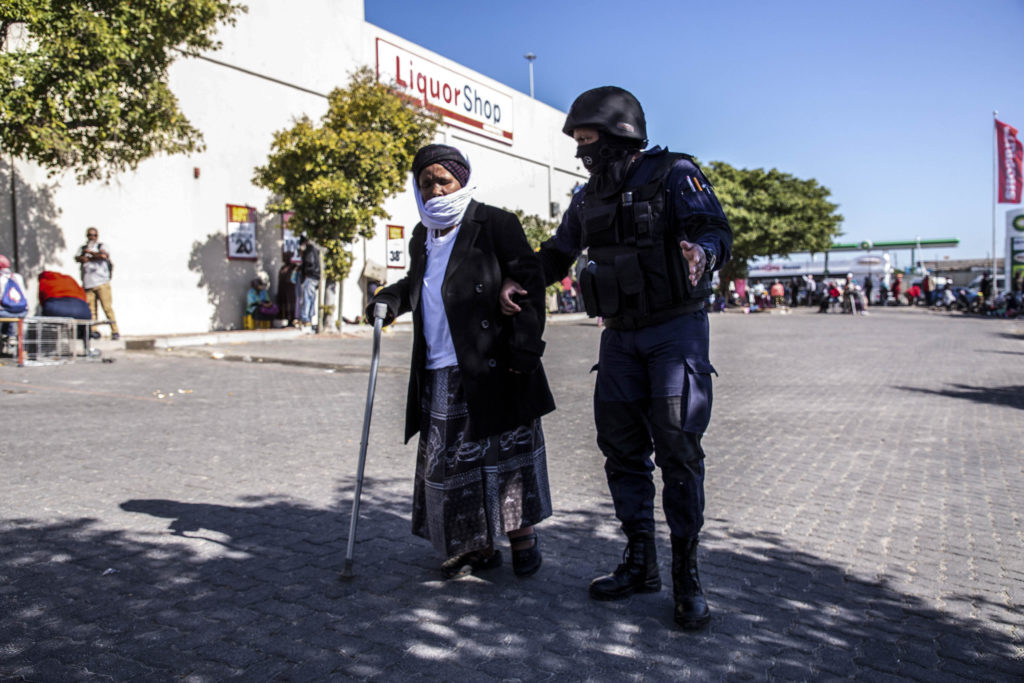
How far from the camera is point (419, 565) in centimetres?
352

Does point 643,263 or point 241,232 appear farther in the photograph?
point 241,232

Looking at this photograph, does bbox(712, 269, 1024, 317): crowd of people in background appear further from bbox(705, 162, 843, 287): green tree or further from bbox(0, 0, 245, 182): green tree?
bbox(0, 0, 245, 182): green tree

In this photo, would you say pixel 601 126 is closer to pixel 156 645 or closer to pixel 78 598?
pixel 156 645

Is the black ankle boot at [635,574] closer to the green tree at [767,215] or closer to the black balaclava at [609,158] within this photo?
the black balaclava at [609,158]

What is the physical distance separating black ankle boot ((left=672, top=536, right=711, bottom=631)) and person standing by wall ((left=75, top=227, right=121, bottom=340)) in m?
13.2

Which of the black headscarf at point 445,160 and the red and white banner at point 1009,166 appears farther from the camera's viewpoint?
the red and white banner at point 1009,166

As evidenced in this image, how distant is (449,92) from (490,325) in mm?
24690

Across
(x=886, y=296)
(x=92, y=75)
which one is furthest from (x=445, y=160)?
(x=886, y=296)

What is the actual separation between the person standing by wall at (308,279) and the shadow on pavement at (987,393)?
41.4 feet

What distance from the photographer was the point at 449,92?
2644 cm

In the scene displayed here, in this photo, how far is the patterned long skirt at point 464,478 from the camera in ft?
10.4

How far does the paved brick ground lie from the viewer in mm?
2639

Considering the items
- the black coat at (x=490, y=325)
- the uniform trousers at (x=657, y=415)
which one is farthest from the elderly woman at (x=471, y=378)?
the uniform trousers at (x=657, y=415)

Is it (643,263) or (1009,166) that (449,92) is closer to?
(1009,166)
